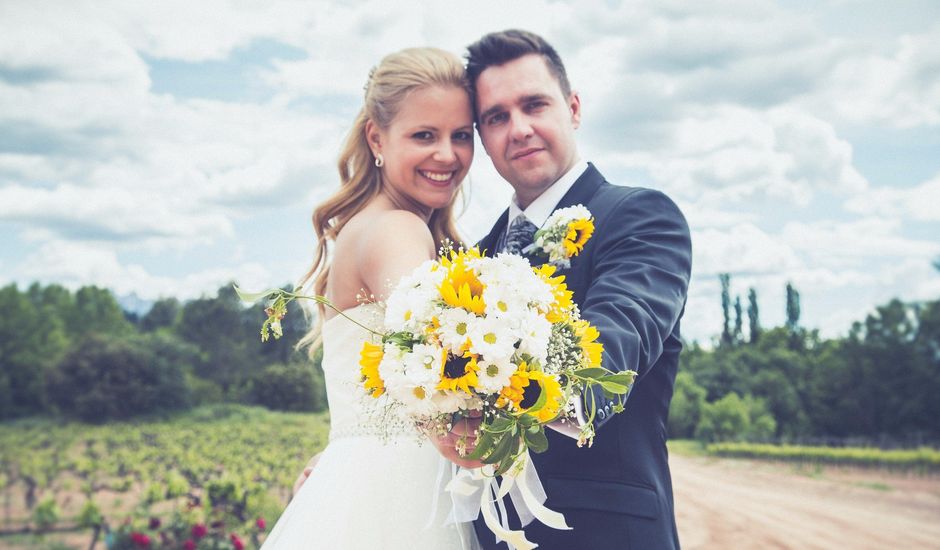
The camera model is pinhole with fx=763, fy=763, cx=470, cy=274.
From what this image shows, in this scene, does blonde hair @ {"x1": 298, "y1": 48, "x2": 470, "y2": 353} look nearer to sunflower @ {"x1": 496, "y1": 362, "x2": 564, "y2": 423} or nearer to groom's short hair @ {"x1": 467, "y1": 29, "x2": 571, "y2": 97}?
groom's short hair @ {"x1": 467, "y1": 29, "x2": 571, "y2": 97}

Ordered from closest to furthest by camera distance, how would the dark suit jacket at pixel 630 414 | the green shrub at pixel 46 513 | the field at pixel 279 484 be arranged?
the dark suit jacket at pixel 630 414, the green shrub at pixel 46 513, the field at pixel 279 484

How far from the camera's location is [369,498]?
3545 millimetres

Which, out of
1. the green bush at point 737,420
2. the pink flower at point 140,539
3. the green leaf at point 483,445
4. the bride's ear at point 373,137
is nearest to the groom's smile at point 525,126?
the bride's ear at point 373,137

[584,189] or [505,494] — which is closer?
[505,494]

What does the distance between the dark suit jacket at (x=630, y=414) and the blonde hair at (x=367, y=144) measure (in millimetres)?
1262

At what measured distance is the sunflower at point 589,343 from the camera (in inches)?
93.4

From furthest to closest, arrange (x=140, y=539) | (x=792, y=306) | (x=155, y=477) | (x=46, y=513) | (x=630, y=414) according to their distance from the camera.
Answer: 1. (x=792, y=306)
2. (x=155, y=477)
3. (x=46, y=513)
4. (x=140, y=539)
5. (x=630, y=414)

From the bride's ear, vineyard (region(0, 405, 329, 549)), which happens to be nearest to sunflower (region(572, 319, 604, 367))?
the bride's ear

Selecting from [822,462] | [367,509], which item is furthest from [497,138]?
[822,462]

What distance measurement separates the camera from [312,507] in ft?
11.8

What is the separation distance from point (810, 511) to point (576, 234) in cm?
4792

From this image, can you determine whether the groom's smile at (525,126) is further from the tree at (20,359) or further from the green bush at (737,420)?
Result: the tree at (20,359)

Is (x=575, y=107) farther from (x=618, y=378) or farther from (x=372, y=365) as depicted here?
(x=372, y=365)

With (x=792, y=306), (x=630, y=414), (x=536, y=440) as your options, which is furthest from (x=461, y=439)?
(x=792, y=306)
